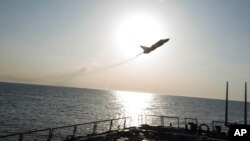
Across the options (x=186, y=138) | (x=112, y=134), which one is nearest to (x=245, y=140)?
(x=186, y=138)

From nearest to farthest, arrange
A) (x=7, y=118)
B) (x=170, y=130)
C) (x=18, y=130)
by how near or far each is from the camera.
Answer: (x=170, y=130), (x=18, y=130), (x=7, y=118)

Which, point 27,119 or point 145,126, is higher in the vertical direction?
point 145,126

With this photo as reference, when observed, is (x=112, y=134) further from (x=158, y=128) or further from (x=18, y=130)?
(x=18, y=130)

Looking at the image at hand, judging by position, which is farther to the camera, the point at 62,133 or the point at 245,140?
the point at 62,133

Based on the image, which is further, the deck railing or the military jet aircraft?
the military jet aircraft

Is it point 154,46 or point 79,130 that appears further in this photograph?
point 79,130

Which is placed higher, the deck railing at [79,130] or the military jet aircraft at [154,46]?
the military jet aircraft at [154,46]

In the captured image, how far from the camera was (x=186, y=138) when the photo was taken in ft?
93.7

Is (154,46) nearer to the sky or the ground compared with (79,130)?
nearer to the sky

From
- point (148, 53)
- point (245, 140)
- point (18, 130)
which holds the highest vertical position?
point (148, 53)

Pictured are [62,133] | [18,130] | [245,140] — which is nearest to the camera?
[245,140]

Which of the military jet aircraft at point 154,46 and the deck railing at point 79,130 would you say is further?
the military jet aircraft at point 154,46

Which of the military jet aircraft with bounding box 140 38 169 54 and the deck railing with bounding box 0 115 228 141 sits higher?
the military jet aircraft with bounding box 140 38 169 54

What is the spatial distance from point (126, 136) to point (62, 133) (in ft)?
121
